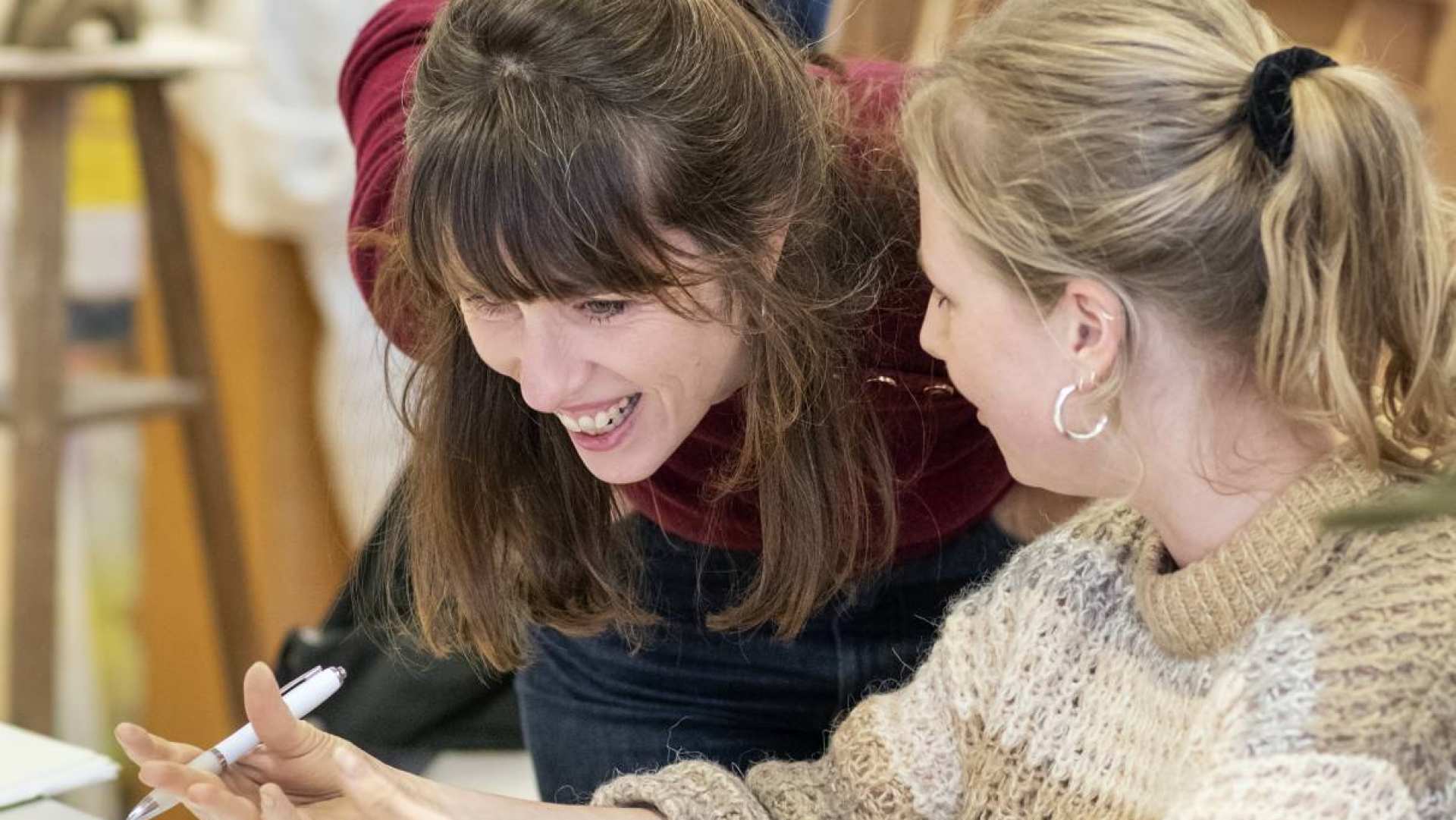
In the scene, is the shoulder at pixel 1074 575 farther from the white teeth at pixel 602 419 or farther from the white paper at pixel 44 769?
the white paper at pixel 44 769

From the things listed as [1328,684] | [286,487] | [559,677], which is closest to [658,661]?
[559,677]

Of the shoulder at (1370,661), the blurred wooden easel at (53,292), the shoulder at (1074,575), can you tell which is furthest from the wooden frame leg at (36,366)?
the shoulder at (1370,661)

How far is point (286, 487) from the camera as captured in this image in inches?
95.9

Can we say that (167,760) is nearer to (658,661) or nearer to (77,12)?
(658,661)

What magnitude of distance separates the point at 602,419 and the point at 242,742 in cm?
29

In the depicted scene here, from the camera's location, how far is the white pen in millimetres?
926

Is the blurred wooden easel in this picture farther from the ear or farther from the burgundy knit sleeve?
the ear

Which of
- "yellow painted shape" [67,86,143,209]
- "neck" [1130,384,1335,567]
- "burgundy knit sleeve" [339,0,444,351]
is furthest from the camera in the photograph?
"yellow painted shape" [67,86,143,209]

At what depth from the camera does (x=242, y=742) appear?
966 millimetres

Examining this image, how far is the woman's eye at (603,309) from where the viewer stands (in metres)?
1.03

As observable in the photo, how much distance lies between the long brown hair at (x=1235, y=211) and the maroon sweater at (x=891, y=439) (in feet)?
0.97

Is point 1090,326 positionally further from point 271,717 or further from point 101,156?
point 101,156

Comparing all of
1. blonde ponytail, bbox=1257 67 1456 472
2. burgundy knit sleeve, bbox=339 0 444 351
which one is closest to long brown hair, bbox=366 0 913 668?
burgundy knit sleeve, bbox=339 0 444 351

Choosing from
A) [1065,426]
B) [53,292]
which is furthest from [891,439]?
[53,292]
